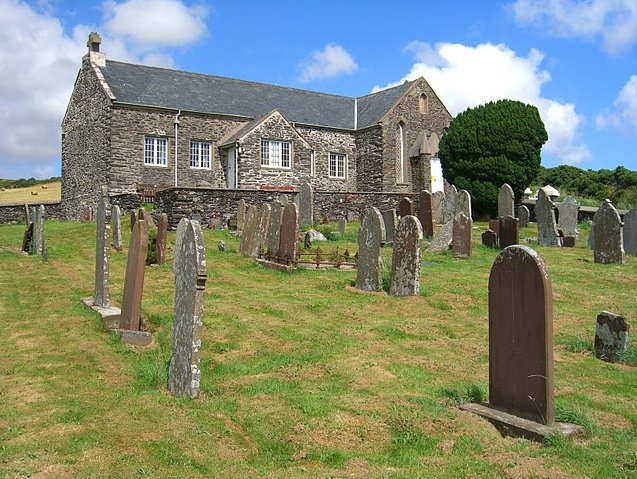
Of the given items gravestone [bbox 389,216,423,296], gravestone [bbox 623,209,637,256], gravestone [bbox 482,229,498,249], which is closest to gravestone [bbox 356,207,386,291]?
gravestone [bbox 389,216,423,296]

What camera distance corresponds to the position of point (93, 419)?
589cm

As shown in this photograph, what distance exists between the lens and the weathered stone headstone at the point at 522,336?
19.1 ft

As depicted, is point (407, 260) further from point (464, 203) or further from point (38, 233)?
point (38, 233)

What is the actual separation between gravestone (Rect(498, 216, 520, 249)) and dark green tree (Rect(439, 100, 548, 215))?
1497 centimetres

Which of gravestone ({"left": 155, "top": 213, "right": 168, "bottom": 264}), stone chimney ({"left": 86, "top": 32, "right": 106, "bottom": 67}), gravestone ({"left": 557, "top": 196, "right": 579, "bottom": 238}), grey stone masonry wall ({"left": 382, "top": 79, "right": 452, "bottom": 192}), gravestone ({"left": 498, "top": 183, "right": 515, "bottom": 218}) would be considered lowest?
gravestone ({"left": 155, "top": 213, "right": 168, "bottom": 264})

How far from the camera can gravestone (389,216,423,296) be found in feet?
40.6

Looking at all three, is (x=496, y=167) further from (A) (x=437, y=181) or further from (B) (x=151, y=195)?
(B) (x=151, y=195)

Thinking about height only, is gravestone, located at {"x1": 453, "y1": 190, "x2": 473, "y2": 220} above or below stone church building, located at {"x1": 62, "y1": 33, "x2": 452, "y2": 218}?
below

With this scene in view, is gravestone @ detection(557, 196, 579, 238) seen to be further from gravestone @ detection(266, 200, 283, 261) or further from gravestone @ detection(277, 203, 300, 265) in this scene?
gravestone @ detection(277, 203, 300, 265)

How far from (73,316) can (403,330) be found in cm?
537

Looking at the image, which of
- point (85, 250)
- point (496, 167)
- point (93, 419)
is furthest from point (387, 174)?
point (93, 419)

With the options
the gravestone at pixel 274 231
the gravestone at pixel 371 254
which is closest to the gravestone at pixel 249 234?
the gravestone at pixel 274 231

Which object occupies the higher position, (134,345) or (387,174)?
(387,174)

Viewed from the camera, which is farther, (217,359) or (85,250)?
(85,250)
